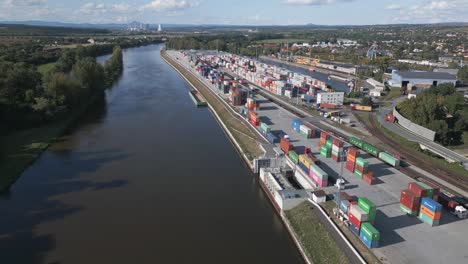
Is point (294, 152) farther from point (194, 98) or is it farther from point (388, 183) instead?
point (194, 98)

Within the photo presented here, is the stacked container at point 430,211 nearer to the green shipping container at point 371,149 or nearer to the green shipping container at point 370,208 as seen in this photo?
the green shipping container at point 370,208

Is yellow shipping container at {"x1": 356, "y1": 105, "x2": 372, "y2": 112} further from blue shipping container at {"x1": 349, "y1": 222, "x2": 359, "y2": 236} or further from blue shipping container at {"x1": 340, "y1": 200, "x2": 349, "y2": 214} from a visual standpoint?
blue shipping container at {"x1": 349, "y1": 222, "x2": 359, "y2": 236}

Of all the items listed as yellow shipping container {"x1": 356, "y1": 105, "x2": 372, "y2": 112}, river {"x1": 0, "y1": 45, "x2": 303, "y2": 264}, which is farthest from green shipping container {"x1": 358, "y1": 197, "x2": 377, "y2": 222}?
yellow shipping container {"x1": 356, "y1": 105, "x2": 372, "y2": 112}

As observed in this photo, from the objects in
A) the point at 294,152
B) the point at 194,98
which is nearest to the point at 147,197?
the point at 294,152

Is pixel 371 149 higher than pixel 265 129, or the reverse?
pixel 265 129

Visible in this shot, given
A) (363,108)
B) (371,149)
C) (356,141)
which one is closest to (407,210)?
(371,149)

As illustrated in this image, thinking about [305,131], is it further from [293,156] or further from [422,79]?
[422,79]
